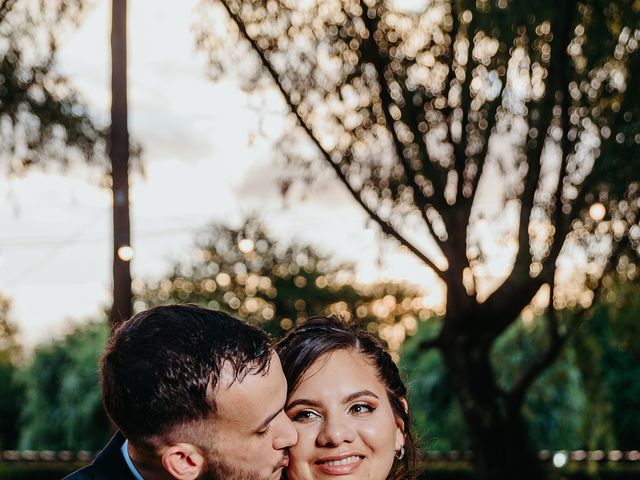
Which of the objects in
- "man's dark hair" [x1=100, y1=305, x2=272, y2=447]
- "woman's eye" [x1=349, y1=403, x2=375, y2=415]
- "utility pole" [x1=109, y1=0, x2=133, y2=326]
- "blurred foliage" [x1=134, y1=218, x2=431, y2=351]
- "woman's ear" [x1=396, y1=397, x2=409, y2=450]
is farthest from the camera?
"blurred foliage" [x1=134, y1=218, x2=431, y2=351]

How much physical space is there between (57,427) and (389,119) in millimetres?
27861

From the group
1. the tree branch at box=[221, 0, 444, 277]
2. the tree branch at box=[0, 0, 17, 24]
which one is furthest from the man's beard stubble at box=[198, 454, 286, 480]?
the tree branch at box=[221, 0, 444, 277]

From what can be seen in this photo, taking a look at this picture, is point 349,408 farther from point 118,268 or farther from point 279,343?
point 118,268

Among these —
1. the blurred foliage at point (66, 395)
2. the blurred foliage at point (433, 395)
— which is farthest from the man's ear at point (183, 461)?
the blurred foliage at point (66, 395)

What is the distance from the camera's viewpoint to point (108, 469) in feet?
7.07

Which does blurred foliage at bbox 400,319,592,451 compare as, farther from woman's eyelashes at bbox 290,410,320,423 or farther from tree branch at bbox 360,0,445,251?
woman's eyelashes at bbox 290,410,320,423

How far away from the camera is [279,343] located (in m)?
2.71

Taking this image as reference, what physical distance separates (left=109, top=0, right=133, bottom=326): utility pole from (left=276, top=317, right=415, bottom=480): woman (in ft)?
16.4

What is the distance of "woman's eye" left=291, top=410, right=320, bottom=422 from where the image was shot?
7.96 feet

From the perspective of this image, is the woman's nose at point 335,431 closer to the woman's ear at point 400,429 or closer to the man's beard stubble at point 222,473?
the man's beard stubble at point 222,473

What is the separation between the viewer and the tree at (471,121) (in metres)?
8.03

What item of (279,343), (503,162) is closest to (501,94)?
(503,162)

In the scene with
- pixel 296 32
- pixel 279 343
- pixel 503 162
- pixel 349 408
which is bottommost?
pixel 349 408

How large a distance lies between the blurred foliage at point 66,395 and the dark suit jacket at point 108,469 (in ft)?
95.4
